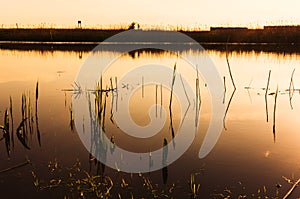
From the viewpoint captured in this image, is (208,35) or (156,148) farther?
(208,35)

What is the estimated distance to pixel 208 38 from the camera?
3284cm

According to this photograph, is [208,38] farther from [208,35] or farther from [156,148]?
[156,148]

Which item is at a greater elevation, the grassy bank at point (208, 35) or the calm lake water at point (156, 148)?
the grassy bank at point (208, 35)

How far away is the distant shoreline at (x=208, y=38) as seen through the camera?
29234 mm

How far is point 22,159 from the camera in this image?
4.95 meters

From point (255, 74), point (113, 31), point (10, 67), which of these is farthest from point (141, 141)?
point (113, 31)

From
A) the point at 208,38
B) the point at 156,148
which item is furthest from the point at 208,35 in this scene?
the point at 156,148

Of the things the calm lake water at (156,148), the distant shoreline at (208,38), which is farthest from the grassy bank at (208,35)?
the calm lake water at (156,148)

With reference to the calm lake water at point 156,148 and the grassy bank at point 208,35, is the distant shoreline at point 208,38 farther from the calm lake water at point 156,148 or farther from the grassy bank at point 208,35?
the calm lake water at point 156,148

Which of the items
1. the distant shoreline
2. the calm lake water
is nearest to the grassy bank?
the distant shoreline

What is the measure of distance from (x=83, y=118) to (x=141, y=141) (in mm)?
1732

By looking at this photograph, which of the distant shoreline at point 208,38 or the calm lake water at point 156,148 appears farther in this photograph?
the distant shoreline at point 208,38

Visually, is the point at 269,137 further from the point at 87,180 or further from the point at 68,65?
the point at 68,65

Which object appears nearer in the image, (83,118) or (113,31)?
(83,118)
